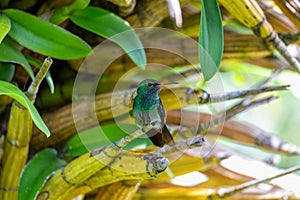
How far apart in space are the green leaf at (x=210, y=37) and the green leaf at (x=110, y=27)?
0.06 m

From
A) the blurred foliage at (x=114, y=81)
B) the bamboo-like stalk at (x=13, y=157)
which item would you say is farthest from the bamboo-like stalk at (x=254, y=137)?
the bamboo-like stalk at (x=13, y=157)

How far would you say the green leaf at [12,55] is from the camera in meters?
0.50

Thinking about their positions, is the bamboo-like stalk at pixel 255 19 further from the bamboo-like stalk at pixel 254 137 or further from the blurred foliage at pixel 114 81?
the bamboo-like stalk at pixel 254 137

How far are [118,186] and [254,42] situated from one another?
8.7 inches

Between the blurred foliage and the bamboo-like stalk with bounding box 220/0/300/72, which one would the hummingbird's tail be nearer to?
the blurred foliage

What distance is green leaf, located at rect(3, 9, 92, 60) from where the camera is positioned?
20.5 inches

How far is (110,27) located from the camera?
546 millimetres

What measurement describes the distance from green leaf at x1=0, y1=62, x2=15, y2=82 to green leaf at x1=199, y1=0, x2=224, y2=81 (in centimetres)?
19

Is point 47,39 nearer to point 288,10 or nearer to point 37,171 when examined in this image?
point 37,171

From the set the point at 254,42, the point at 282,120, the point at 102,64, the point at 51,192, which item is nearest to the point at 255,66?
the point at 254,42

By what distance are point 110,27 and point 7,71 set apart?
4.4 inches

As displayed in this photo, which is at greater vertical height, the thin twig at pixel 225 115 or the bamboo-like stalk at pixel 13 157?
the thin twig at pixel 225 115

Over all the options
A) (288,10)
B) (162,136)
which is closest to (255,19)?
(288,10)

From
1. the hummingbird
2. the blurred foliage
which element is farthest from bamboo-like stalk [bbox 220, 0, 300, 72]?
the hummingbird
